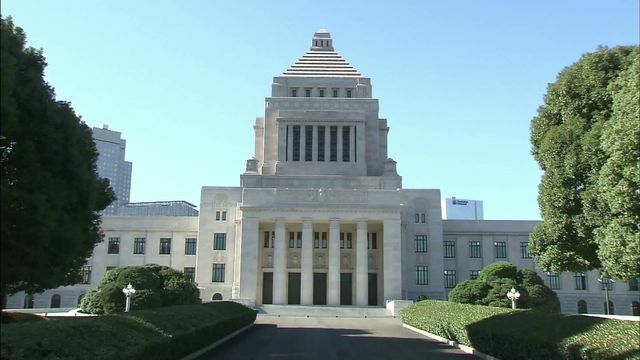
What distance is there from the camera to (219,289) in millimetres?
59781

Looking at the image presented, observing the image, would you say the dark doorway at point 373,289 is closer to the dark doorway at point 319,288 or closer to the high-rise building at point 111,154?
the dark doorway at point 319,288

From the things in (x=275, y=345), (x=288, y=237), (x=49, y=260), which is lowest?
(x=275, y=345)

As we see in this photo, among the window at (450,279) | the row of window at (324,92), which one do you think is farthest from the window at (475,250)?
the row of window at (324,92)

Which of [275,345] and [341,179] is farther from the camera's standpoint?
[341,179]

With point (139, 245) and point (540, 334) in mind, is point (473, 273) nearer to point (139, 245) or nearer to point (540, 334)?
point (139, 245)

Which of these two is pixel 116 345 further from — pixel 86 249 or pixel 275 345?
pixel 275 345

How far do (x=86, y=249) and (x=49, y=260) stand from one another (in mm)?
3831

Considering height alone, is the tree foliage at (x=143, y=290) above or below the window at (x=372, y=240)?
below

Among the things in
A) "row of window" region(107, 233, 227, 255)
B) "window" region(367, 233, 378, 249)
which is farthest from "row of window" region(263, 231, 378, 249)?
"row of window" region(107, 233, 227, 255)

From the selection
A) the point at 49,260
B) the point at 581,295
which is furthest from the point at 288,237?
the point at 49,260

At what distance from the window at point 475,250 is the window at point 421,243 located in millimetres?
5961

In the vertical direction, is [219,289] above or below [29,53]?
below

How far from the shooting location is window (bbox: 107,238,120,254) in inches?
2516

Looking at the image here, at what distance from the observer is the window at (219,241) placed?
6128 centimetres
